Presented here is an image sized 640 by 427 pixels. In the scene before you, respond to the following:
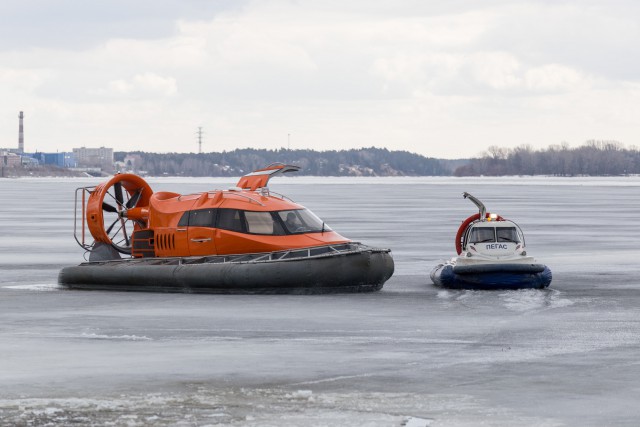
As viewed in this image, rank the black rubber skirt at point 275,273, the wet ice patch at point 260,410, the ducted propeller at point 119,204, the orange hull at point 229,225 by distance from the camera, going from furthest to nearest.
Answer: the ducted propeller at point 119,204 → the orange hull at point 229,225 → the black rubber skirt at point 275,273 → the wet ice patch at point 260,410

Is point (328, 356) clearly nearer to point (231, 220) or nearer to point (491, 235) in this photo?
point (231, 220)

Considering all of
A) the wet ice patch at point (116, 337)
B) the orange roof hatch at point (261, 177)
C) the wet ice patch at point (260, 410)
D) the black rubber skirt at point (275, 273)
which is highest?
the orange roof hatch at point (261, 177)

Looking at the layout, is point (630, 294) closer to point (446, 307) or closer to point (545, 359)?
point (446, 307)

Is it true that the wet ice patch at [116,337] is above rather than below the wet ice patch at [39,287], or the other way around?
above

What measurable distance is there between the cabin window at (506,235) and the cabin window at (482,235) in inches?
3.9

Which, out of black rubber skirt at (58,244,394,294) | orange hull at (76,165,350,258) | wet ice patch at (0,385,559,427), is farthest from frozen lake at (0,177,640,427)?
orange hull at (76,165,350,258)

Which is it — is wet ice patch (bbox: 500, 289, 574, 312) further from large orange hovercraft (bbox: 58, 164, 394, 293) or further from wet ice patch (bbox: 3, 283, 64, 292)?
wet ice patch (bbox: 3, 283, 64, 292)

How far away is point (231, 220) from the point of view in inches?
887

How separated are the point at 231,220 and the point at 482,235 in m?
4.46

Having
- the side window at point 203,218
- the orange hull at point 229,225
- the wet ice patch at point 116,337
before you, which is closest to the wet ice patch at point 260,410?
the wet ice patch at point 116,337

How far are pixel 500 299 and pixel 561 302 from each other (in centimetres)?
101

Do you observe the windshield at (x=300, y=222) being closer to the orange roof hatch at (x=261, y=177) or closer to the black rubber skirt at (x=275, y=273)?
the black rubber skirt at (x=275, y=273)

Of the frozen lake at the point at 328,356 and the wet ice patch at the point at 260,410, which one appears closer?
the wet ice patch at the point at 260,410

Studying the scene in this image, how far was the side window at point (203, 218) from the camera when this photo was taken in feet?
74.4
